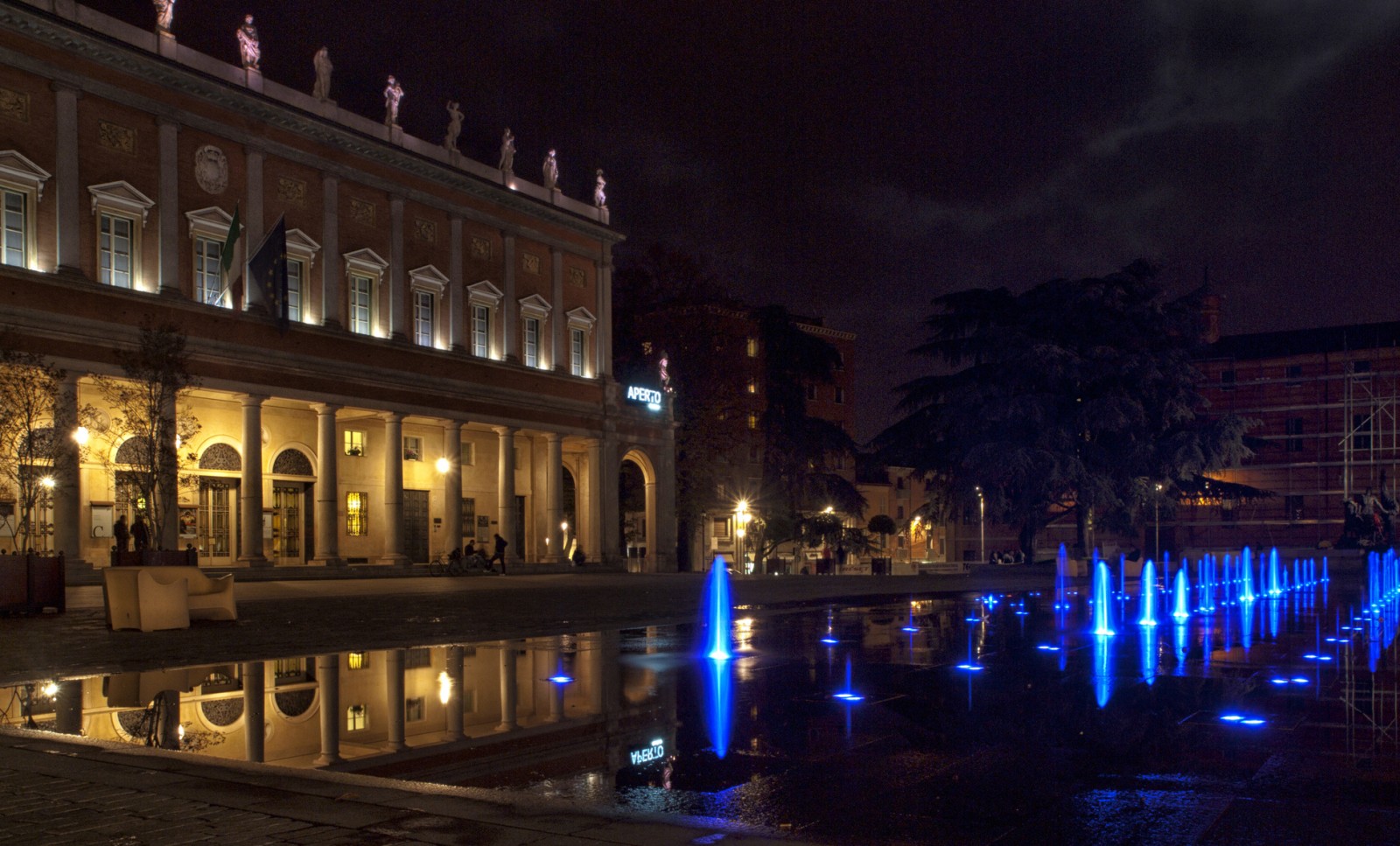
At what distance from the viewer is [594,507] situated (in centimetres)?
5028

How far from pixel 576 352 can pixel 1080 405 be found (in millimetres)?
21708

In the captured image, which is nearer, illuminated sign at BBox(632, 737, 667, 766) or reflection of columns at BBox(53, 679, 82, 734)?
illuminated sign at BBox(632, 737, 667, 766)

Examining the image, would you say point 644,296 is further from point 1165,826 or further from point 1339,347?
point 1339,347

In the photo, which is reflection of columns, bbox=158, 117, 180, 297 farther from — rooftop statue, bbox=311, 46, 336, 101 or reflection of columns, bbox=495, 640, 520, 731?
reflection of columns, bbox=495, 640, 520, 731

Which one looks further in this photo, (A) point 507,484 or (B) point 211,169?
(A) point 507,484

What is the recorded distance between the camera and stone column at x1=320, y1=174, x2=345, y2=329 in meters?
39.5

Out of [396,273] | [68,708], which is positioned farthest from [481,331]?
[68,708]

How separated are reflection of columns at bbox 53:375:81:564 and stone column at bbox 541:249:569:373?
21.4 metres

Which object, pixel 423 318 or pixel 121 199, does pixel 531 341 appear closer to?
pixel 423 318

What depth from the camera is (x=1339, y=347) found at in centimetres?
8912

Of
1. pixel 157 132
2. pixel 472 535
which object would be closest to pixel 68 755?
pixel 157 132

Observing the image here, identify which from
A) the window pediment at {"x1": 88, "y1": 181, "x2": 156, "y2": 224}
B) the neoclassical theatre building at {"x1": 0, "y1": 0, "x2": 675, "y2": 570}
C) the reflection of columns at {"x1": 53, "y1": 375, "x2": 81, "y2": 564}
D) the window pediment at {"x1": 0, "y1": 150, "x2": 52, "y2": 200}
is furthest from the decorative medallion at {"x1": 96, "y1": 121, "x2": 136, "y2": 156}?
the reflection of columns at {"x1": 53, "y1": 375, "x2": 81, "y2": 564}

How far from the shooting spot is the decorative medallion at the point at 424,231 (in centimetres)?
4359

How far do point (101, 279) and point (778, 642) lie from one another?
25227 millimetres
